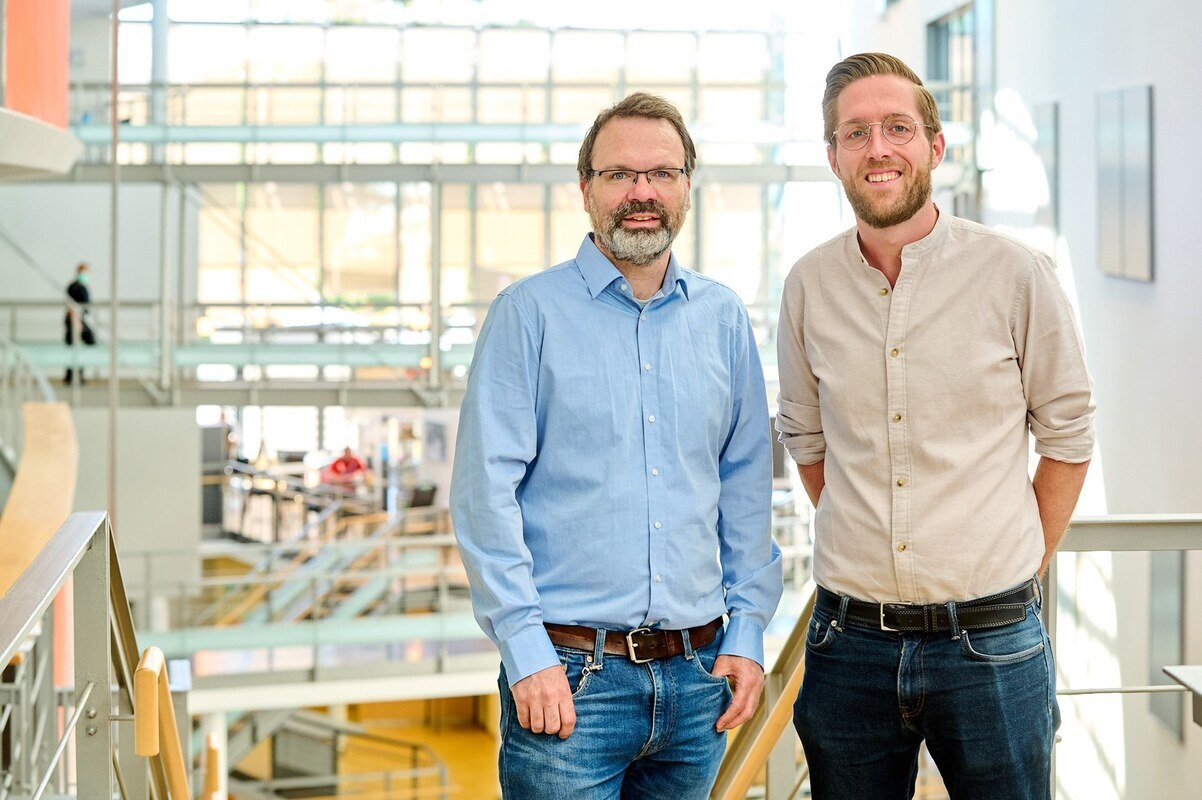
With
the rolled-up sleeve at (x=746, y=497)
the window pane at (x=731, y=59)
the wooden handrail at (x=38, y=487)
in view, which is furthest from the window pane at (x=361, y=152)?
the rolled-up sleeve at (x=746, y=497)

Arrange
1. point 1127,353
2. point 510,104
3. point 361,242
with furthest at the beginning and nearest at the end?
point 361,242, point 510,104, point 1127,353

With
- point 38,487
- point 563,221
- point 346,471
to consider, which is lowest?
point 346,471

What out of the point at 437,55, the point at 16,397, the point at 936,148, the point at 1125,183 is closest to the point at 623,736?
the point at 936,148

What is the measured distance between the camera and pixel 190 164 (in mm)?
8430

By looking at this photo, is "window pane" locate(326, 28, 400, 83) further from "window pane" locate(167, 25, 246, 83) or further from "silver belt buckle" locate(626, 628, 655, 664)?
"silver belt buckle" locate(626, 628, 655, 664)

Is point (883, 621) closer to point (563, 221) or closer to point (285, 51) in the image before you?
point (563, 221)

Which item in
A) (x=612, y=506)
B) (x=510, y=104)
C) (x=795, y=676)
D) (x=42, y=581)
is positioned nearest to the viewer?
(x=42, y=581)

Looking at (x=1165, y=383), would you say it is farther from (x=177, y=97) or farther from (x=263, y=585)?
(x=177, y=97)

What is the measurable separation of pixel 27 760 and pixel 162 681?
156 cm

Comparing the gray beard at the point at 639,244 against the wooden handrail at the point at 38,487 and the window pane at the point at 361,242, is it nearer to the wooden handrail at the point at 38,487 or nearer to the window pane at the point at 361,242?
the wooden handrail at the point at 38,487

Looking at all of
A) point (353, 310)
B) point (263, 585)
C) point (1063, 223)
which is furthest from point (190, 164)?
point (1063, 223)

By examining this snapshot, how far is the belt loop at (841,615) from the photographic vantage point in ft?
4.29

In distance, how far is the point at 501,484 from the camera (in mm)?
1272

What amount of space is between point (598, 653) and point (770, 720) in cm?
40
